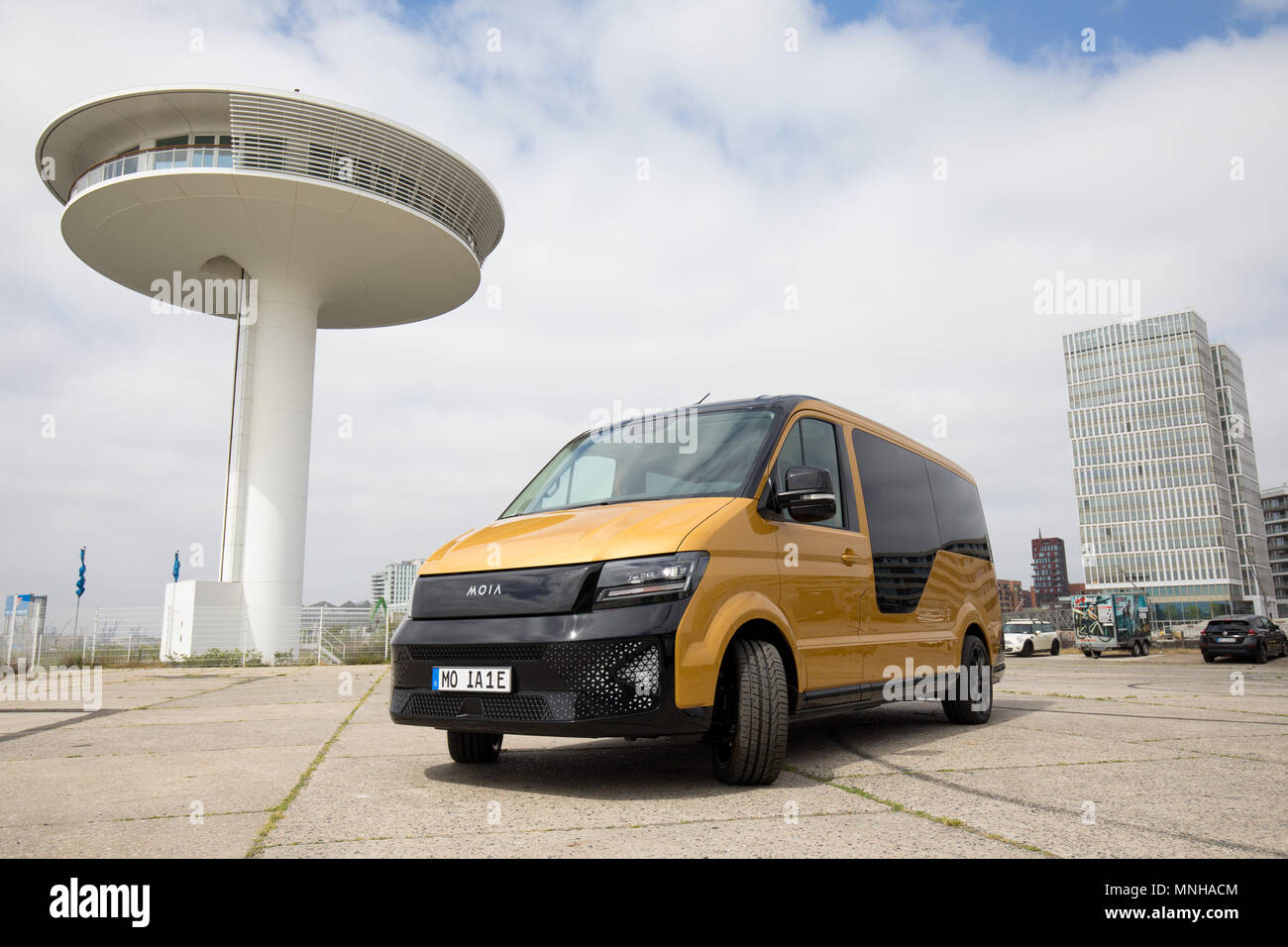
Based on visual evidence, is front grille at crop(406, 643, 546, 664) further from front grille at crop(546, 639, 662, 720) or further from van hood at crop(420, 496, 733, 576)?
van hood at crop(420, 496, 733, 576)

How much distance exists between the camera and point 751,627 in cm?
411

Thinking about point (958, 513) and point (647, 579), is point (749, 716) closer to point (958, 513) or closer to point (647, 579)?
point (647, 579)

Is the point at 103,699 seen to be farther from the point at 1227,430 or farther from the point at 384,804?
the point at 1227,430

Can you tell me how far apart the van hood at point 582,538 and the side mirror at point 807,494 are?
0.37 m

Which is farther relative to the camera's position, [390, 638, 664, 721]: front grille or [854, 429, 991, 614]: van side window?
[854, 429, 991, 614]: van side window

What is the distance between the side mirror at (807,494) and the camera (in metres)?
4.42

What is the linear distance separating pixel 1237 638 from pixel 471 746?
92.9 ft

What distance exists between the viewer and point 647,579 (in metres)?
3.72

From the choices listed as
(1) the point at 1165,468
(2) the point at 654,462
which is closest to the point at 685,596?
(2) the point at 654,462

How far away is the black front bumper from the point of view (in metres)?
3.60
